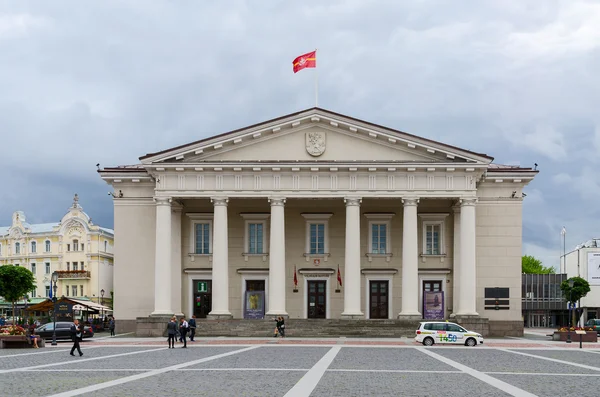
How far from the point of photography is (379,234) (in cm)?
5903

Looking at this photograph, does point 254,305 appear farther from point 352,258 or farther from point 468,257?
point 468,257

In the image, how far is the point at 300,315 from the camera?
191 ft

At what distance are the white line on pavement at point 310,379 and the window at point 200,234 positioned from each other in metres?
28.2

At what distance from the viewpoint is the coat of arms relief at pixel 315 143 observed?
5453 centimetres

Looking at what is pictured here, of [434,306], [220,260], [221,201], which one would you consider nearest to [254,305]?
[220,260]

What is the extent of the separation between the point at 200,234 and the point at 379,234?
12.8 m

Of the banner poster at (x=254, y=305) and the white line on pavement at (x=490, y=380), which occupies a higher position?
the white line on pavement at (x=490, y=380)

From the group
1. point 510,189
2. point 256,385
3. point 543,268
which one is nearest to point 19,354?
point 256,385

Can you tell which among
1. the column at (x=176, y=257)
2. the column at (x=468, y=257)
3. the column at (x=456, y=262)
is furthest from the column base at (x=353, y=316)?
the column at (x=176, y=257)

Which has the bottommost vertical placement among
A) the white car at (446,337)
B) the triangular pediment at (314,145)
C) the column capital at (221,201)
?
the white car at (446,337)

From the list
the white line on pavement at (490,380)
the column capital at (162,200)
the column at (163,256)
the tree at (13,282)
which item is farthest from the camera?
the tree at (13,282)

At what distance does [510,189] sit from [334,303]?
581 inches

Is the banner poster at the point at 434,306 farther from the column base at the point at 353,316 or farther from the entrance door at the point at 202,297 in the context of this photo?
the entrance door at the point at 202,297

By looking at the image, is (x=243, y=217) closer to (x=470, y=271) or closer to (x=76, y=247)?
(x=470, y=271)
